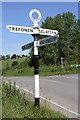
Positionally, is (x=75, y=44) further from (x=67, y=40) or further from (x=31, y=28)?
(x=31, y=28)

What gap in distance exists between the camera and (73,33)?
88.8 metres

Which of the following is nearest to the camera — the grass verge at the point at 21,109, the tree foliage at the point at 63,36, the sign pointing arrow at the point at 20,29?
the grass verge at the point at 21,109

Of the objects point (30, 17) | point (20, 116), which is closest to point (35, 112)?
point (20, 116)

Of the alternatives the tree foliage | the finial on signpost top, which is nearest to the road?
the finial on signpost top

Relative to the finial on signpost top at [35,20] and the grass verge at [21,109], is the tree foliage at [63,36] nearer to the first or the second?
the grass verge at [21,109]

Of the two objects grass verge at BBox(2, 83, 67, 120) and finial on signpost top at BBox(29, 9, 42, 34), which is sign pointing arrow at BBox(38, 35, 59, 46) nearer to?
finial on signpost top at BBox(29, 9, 42, 34)

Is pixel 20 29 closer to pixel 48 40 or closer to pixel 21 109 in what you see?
pixel 48 40

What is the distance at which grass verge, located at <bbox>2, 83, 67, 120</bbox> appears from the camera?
8094 mm

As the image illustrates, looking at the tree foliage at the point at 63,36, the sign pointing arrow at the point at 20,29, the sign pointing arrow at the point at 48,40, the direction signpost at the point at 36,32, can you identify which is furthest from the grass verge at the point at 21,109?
the tree foliage at the point at 63,36

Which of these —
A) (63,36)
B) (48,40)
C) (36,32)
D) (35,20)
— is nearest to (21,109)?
(48,40)

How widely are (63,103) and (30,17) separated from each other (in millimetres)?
4885

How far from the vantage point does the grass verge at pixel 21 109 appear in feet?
26.6

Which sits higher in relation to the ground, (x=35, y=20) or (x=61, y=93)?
(x=35, y=20)

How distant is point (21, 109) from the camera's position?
8.83 m
